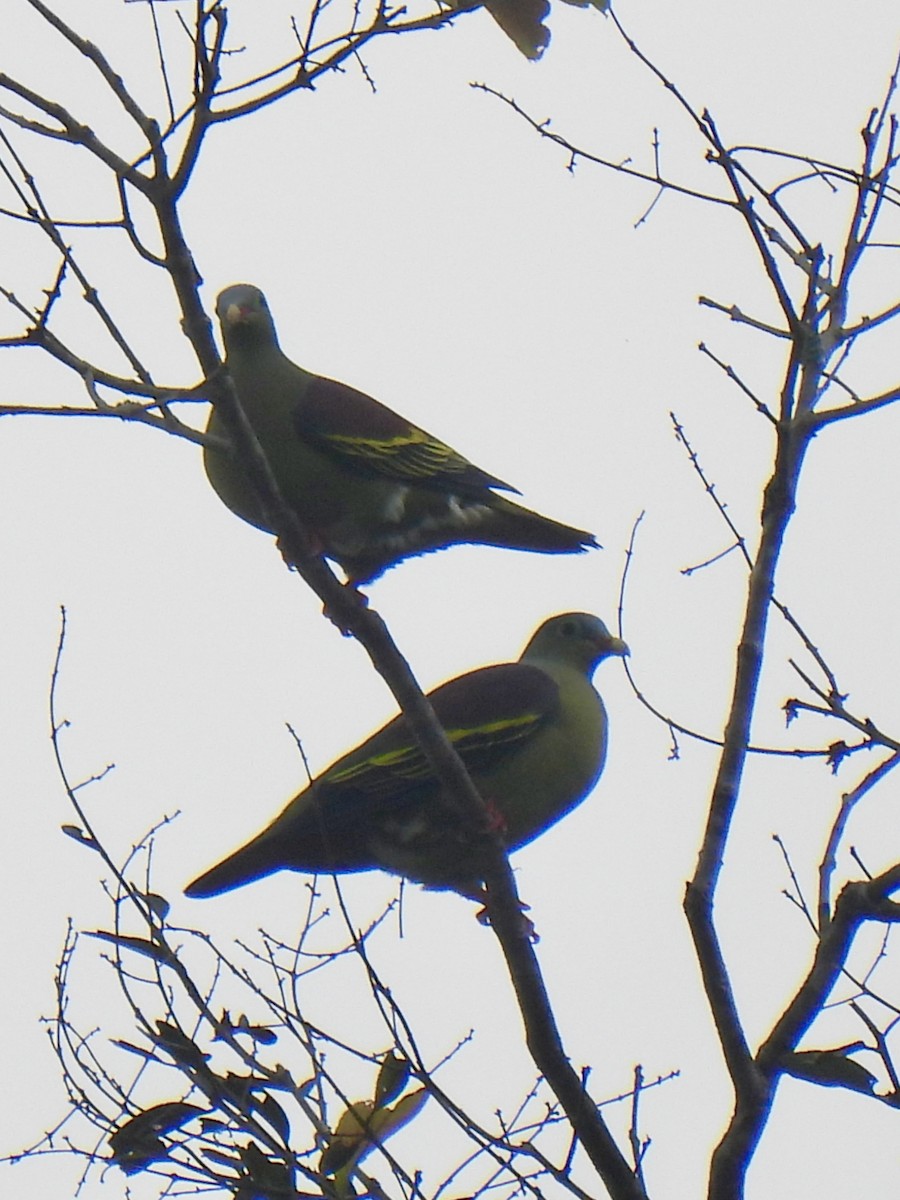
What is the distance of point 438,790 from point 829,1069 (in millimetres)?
1929

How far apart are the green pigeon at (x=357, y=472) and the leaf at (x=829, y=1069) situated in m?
2.70

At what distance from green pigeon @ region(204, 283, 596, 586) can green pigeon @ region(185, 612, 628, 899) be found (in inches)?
21.9

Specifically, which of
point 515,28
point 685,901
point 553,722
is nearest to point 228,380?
point 515,28

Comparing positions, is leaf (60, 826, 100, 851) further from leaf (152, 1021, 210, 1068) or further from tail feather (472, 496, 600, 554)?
tail feather (472, 496, 600, 554)

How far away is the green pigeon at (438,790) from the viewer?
16.6ft

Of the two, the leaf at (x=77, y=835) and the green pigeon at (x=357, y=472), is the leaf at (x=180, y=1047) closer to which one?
the leaf at (x=77, y=835)

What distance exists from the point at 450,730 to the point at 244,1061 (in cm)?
161

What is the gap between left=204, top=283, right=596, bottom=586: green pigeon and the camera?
562 cm

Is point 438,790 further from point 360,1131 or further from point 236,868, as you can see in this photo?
point 360,1131

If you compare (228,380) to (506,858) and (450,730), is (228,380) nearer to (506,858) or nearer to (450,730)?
(506,858)

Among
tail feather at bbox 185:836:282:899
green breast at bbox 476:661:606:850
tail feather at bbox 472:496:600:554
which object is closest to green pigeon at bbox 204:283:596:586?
tail feather at bbox 472:496:600:554

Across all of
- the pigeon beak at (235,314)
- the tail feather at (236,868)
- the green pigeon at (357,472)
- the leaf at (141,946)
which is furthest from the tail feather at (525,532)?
the leaf at (141,946)

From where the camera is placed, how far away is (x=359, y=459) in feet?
18.5

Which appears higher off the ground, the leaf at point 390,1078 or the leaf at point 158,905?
the leaf at point 158,905
